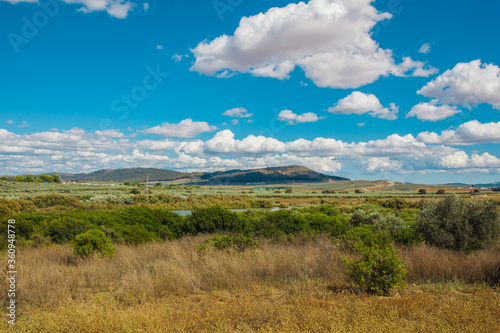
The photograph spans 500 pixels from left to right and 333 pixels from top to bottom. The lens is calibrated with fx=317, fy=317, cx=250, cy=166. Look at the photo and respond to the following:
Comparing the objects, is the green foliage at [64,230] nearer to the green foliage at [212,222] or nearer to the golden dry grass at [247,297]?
the golden dry grass at [247,297]

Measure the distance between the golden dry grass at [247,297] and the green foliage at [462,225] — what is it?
290 centimetres

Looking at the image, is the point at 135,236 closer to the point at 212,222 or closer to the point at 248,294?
the point at 212,222

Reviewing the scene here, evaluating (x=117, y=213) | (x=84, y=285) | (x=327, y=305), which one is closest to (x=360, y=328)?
(x=327, y=305)

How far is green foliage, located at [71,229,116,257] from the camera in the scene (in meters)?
9.91

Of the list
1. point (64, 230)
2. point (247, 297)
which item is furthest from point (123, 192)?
point (247, 297)

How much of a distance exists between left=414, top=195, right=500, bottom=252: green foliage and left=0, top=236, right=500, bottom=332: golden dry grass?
9.53 ft

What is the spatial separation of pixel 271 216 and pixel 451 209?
8.43 m

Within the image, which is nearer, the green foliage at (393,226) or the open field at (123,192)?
the green foliage at (393,226)

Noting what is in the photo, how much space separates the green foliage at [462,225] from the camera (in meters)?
10.9

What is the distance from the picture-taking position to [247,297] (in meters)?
5.82

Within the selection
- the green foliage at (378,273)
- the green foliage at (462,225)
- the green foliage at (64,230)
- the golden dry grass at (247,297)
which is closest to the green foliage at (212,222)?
the green foliage at (64,230)

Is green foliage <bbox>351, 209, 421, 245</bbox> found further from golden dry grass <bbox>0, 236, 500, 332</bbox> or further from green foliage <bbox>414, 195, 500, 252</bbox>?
golden dry grass <bbox>0, 236, 500, 332</bbox>

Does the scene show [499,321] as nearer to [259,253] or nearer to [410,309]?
[410,309]

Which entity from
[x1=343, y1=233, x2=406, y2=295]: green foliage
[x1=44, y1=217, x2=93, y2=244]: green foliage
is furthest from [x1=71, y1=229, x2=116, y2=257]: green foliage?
[x1=343, y1=233, x2=406, y2=295]: green foliage
